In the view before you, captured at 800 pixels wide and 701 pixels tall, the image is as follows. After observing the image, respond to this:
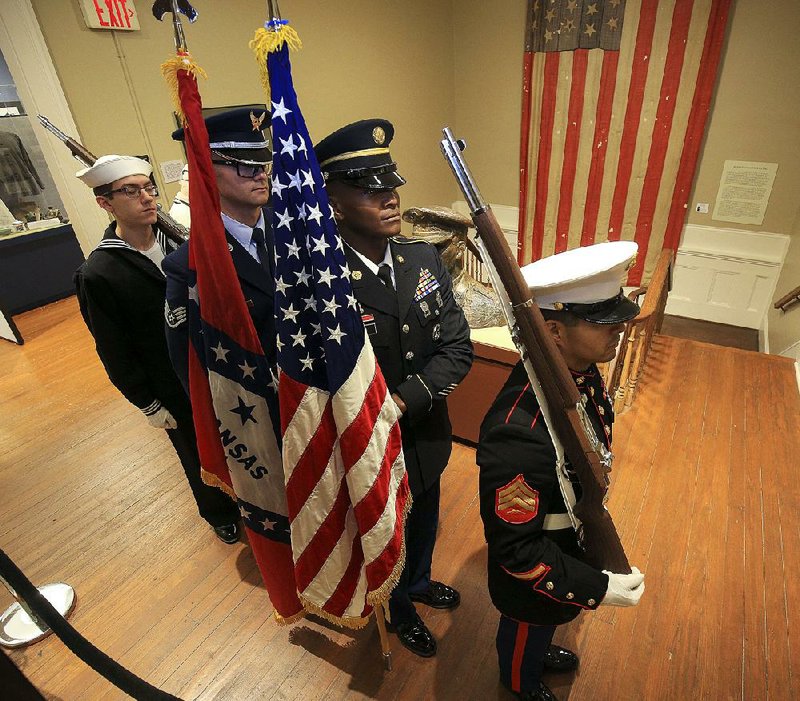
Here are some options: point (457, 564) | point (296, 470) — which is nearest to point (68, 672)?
point (296, 470)

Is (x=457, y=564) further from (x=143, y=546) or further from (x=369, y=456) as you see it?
(x=143, y=546)

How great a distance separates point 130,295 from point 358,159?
113 centimetres

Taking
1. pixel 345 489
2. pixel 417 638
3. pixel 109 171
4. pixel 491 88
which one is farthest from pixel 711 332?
pixel 109 171

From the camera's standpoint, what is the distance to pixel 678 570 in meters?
2.07

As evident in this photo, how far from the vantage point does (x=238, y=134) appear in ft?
4.01

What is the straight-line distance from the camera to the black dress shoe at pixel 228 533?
7.52 ft

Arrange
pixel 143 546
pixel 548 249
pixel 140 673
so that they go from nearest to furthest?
1. pixel 140 673
2. pixel 143 546
3. pixel 548 249

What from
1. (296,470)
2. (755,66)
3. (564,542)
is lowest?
(564,542)

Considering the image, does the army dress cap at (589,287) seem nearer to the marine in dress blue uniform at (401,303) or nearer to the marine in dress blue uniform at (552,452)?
the marine in dress blue uniform at (552,452)

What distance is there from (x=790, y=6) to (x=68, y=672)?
21.7 feet

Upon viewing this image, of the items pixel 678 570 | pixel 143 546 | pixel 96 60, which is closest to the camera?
pixel 678 570

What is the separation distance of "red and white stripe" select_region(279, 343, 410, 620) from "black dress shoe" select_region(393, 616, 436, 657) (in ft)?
1.59

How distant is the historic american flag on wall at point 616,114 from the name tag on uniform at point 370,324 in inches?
190

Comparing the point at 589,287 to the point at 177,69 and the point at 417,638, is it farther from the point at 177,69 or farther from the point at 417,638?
the point at 417,638
